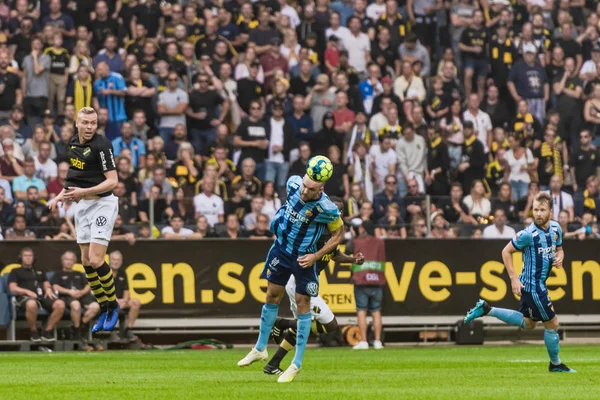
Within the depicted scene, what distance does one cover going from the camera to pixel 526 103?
96.9 ft

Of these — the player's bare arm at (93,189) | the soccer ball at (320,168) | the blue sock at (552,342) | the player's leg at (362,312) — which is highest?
the soccer ball at (320,168)

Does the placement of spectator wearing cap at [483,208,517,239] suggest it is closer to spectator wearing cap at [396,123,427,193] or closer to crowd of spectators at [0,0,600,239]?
crowd of spectators at [0,0,600,239]

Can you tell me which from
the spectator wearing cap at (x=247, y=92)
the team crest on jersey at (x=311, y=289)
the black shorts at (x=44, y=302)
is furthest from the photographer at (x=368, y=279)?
the team crest on jersey at (x=311, y=289)

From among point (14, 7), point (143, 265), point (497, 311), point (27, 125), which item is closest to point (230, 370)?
point (497, 311)

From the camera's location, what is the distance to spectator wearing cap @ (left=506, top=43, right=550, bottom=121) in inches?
1183

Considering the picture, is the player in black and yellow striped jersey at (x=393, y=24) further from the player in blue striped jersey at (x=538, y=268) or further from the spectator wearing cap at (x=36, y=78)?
the player in blue striped jersey at (x=538, y=268)

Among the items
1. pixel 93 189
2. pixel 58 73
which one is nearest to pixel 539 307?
pixel 93 189

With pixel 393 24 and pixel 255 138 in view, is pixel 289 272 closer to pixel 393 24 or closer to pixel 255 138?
pixel 255 138

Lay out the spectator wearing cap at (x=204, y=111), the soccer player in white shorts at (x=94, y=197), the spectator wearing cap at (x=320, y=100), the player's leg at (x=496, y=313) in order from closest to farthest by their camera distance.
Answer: the soccer player in white shorts at (x=94, y=197)
the player's leg at (x=496, y=313)
the spectator wearing cap at (x=204, y=111)
the spectator wearing cap at (x=320, y=100)

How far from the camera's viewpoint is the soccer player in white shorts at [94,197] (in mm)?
15758

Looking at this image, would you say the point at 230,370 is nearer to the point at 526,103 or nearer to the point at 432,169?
the point at 432,169

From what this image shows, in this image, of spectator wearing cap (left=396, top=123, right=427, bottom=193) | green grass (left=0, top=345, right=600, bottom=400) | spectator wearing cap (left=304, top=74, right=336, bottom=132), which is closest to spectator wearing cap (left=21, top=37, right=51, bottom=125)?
spectator wearing cap (left=304, top=74, right=336, bottom=132)

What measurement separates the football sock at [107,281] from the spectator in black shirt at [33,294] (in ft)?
23.7

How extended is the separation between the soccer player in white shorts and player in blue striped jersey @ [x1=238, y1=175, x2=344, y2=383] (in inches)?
89.9
